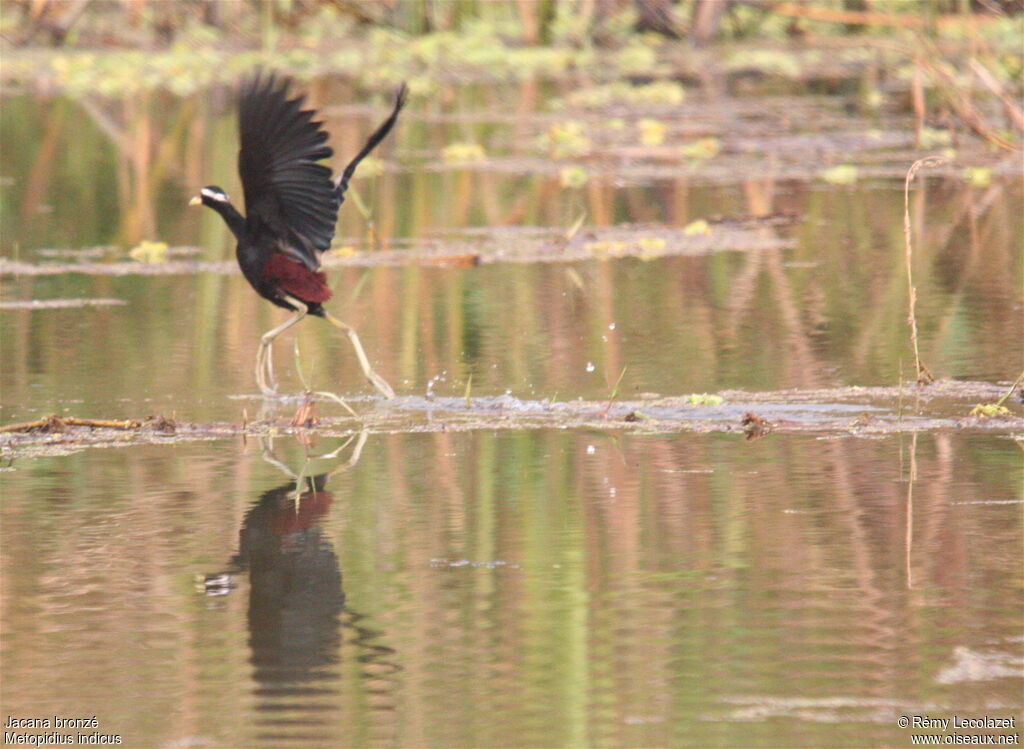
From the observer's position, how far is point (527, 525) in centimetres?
518

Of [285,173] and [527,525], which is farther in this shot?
[285,173]

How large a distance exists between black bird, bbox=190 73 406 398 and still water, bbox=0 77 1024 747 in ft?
1.41

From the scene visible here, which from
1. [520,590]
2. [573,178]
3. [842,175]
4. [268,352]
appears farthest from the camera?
[573,178]

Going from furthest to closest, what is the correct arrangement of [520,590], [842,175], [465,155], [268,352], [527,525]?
1. [465,155]
2. [842,175]
3. [268,352]
4. [527,525]
5. [520,590]

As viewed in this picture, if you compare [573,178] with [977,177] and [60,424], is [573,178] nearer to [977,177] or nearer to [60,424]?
[977,177]


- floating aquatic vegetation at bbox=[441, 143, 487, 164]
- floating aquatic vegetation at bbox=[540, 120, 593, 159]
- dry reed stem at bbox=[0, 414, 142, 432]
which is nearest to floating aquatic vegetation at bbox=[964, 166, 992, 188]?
floating aquatic vegetation at bbox=[540, 120, 593, 159]

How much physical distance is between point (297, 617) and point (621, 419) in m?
2.12

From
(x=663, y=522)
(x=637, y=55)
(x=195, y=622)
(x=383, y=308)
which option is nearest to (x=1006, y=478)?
(x=663, y=522)

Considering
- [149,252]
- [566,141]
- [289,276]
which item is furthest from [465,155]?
[289,276]

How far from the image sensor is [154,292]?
9312 millimetres

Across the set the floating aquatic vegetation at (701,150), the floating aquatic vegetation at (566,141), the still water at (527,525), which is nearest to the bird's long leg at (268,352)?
the still water at (527,525)

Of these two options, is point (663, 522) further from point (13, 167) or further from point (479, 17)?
point (479, 17)

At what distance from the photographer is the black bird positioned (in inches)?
258

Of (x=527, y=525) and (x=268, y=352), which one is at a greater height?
(x=268, y=352)
